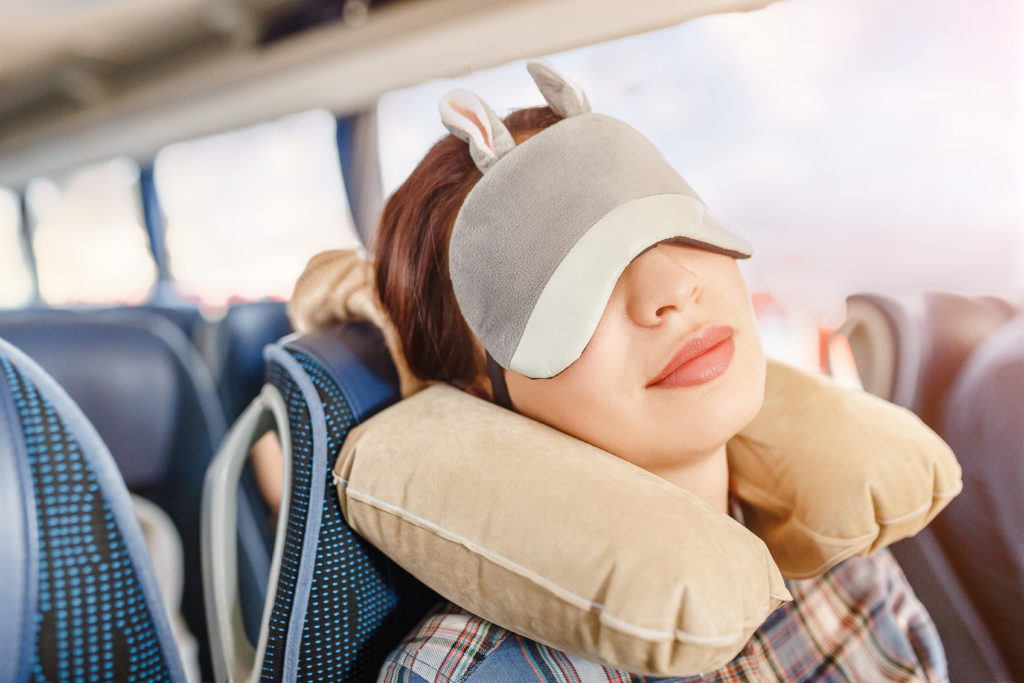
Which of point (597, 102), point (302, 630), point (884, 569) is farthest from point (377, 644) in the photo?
point (597, 102)

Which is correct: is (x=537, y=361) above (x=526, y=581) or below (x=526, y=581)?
above

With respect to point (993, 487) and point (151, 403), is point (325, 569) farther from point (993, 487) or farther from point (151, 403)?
point (993, 487)

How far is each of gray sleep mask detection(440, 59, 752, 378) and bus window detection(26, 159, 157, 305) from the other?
180 cm

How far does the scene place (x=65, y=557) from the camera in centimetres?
54

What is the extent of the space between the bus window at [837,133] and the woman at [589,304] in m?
0.21

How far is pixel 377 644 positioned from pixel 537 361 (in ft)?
1.35

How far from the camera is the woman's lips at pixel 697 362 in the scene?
2.13 ft

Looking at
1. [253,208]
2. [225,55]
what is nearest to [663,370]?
[253,208]

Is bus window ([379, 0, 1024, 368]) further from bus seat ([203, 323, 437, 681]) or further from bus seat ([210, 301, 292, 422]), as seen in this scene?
bus seat ([210, 301, 292, 422])

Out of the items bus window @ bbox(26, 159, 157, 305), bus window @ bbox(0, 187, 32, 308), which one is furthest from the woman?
bus window @ bbox(0, 187, 32, 308)

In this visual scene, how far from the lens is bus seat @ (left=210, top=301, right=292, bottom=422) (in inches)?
52.2

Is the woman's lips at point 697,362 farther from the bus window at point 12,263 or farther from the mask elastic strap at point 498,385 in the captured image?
the bus window at point 12,263

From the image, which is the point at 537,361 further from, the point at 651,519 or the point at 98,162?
the point at 98,162

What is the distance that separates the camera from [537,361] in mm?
651
